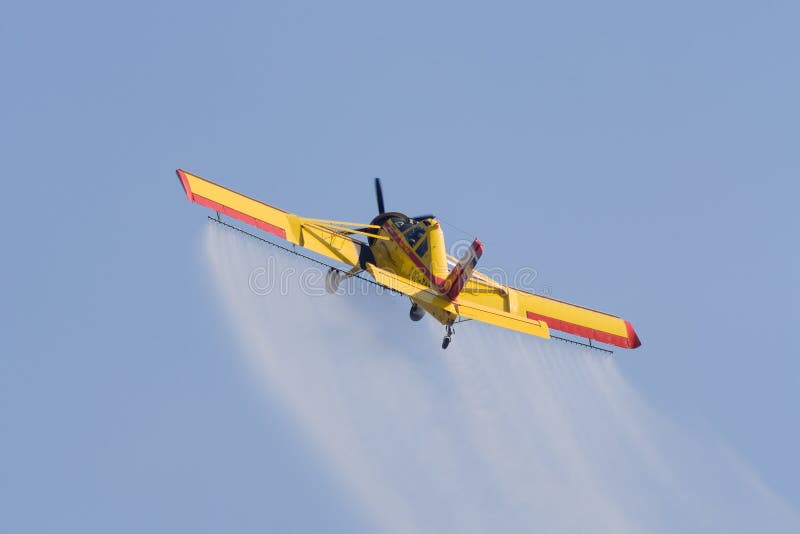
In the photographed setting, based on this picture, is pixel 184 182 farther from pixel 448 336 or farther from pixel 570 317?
pixel 570 317

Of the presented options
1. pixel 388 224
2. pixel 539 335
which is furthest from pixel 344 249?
pixel 539 335

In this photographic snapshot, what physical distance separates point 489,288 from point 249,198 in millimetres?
6317

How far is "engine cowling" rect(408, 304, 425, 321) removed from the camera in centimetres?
3575

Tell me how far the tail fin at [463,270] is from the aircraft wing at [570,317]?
372cm

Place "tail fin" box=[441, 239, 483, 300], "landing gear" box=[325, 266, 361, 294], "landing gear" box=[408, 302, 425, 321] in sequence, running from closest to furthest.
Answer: "tail fin" box=[441, 239, 483, 300] < "landing gear" box=[408, 302, 425, 321] < "landing gear" box=[325, 266, 361, 294]

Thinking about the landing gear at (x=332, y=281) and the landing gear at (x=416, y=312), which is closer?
the landing gear at (x=416, y=312)

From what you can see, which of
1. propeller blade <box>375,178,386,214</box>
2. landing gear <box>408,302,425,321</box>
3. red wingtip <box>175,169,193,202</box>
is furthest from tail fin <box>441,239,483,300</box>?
red wingtip <box>175,169,193,202</box>

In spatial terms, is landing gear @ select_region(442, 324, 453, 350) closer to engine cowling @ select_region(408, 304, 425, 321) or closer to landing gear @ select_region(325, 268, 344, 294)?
engine cowling @ select_region(408, 304, 425, 321)

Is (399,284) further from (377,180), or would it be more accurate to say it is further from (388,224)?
(377,180)

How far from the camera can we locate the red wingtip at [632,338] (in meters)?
38.4

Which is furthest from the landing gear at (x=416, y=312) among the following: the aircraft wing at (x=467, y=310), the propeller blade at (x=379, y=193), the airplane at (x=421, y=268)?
the propeller blade at (x=379, y=193)

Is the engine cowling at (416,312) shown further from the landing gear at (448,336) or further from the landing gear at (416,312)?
the landing gear at (448,336)

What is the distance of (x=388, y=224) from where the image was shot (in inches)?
1476

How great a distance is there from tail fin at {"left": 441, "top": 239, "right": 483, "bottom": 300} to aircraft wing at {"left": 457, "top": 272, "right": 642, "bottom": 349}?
12.2ft
